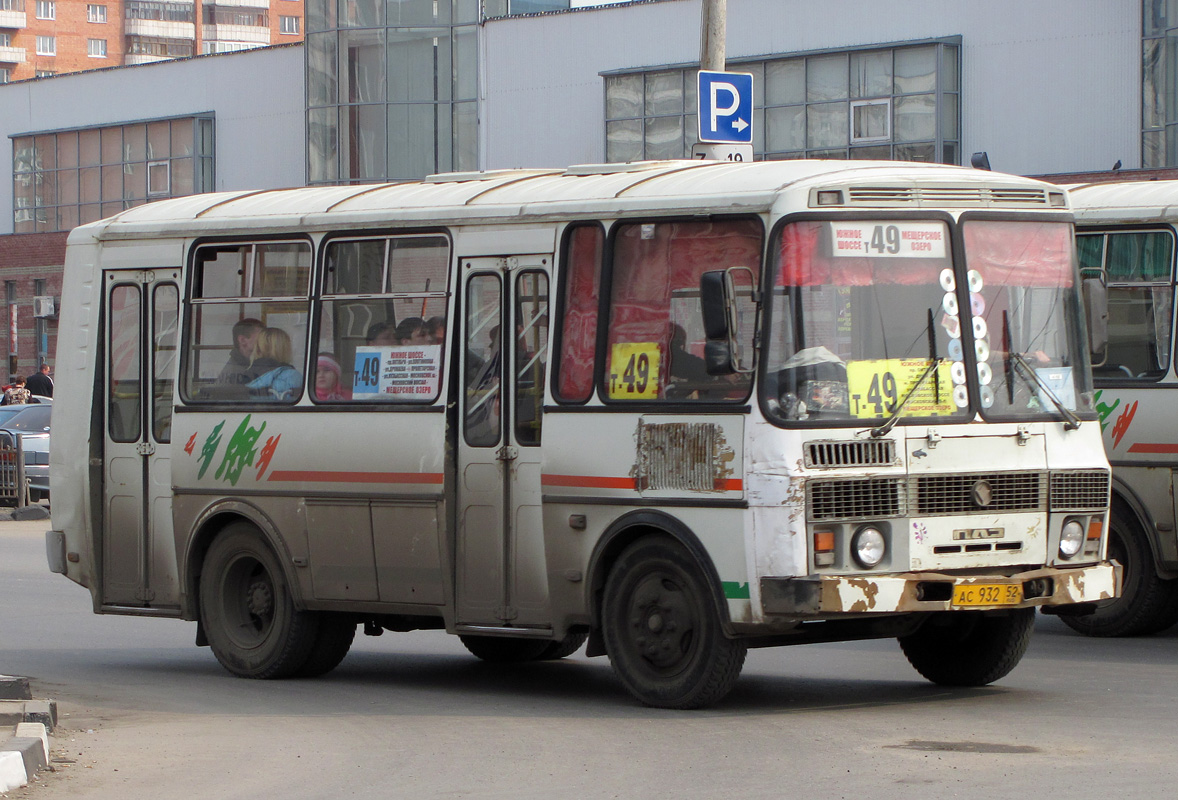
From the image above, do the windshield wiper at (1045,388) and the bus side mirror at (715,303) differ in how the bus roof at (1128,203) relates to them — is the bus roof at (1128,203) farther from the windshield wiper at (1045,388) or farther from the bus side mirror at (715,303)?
the bus side mirror at (715,303)

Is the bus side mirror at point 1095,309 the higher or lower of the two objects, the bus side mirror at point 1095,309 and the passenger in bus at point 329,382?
the higher

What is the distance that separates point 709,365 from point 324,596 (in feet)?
10.0

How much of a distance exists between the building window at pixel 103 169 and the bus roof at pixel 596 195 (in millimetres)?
40186

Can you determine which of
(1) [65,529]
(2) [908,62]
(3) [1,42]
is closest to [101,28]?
(3) [1,42]

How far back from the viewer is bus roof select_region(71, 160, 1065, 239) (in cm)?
1002

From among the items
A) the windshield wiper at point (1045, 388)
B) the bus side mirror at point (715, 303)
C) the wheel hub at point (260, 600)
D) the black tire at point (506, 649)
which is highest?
the bus side mirror at point (715, 303)

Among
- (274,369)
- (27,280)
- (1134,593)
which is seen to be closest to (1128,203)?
(1134,593)

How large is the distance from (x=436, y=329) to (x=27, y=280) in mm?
48441

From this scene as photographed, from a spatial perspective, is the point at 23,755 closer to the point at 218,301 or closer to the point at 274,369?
the point at 274,369

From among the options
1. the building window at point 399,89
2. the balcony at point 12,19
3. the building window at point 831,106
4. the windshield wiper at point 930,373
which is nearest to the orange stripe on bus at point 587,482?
the windshield wiper at point 930,373

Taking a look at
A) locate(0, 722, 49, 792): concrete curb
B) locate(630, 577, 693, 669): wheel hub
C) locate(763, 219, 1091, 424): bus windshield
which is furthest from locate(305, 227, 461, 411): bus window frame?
locate(0, 722, 49, 792): concrete curb

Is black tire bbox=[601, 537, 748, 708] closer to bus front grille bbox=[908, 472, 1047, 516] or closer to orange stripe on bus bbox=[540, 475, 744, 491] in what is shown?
orange stripe on bus bbox=[540, 475, 744, 491]

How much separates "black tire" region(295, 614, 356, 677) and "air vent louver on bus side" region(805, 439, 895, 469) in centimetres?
375

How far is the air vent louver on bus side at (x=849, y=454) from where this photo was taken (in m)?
9.59
